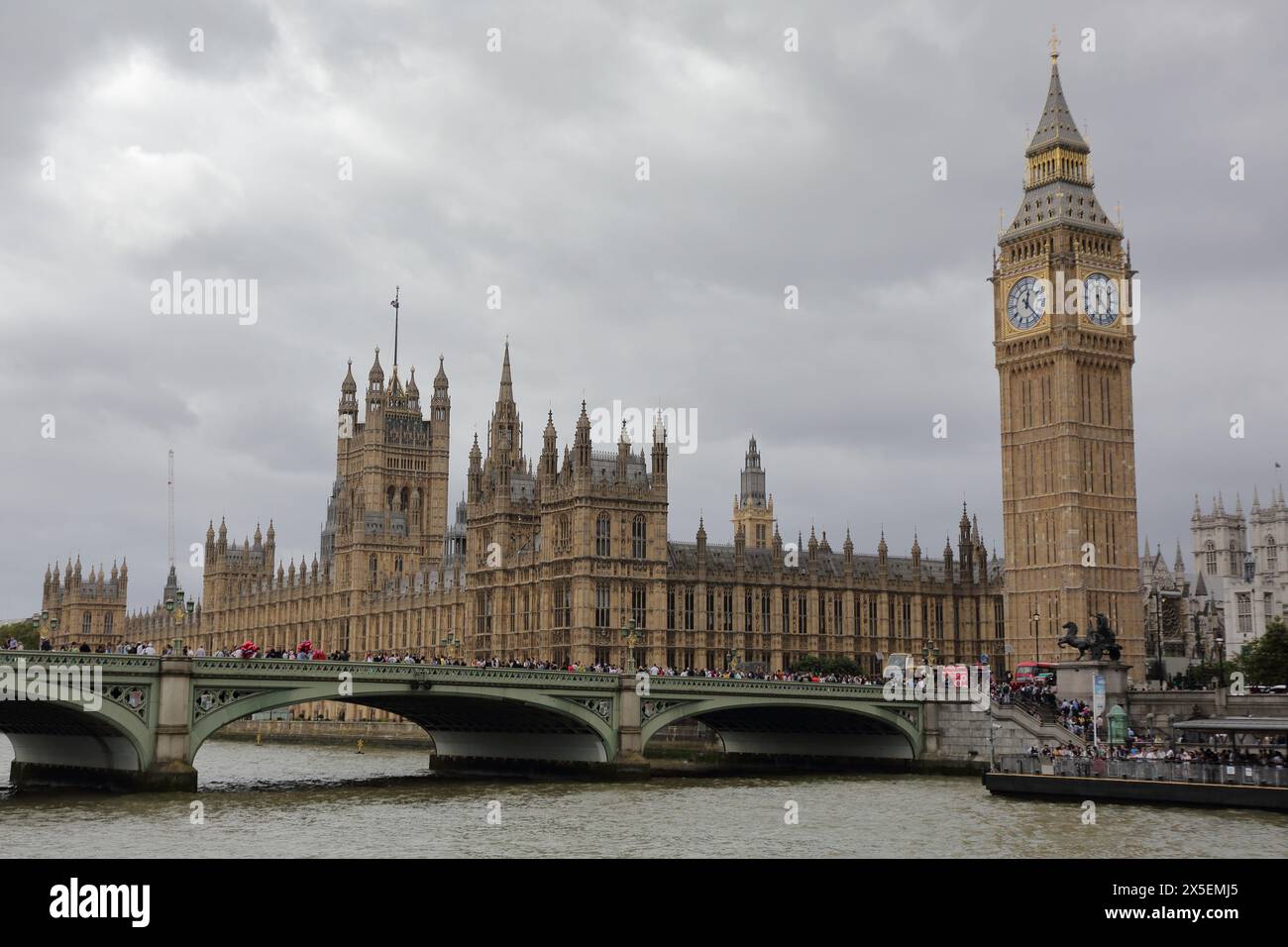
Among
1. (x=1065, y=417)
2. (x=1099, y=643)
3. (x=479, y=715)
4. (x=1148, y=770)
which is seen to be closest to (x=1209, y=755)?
(x=1148, y=770)

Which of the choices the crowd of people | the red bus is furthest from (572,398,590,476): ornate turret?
the crowd of people

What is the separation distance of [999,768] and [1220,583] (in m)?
114

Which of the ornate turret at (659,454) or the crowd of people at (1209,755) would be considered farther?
the ornate turret at (659,454)

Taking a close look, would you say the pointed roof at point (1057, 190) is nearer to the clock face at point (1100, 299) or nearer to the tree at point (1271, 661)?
the clock face at point (1100, 299)

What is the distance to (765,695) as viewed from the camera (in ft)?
222

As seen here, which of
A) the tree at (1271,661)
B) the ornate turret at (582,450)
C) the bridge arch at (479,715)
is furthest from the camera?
the ornate turret at (582,450)

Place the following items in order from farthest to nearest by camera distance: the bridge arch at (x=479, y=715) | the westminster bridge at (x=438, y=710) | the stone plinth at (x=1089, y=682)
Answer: the stone plinth at (x=1089, y=682) → the bridge arch at (x=479, y=715) → the westminster bridge at (x=438, y=710)

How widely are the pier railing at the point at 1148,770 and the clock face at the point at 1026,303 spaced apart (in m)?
50.3

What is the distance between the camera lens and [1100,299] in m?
102

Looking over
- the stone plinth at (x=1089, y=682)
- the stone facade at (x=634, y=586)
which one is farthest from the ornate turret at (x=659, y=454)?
the stone plinth at (x=1089, y=682)

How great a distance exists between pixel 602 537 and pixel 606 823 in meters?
52.4

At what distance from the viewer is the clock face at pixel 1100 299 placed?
10106 centimetres

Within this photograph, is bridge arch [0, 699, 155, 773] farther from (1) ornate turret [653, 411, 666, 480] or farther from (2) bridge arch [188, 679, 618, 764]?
(1) ornate turret [653, 411, 666, 480]
